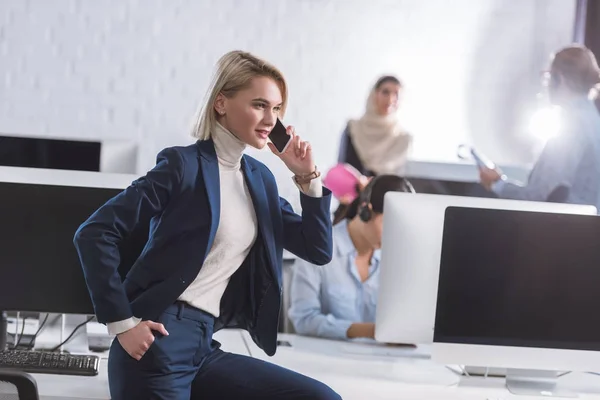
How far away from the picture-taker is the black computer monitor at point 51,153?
2338 mm

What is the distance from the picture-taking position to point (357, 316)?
2.57 metres

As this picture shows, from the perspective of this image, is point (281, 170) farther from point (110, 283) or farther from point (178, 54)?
point (110, 283)

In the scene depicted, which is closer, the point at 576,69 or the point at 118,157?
the point at 118,157

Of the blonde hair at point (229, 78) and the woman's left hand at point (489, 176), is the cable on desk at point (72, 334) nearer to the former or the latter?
the blonde hair at point (229, 78)

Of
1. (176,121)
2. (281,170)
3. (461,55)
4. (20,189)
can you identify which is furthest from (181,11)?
(20,189)

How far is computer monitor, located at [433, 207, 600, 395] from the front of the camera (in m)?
1.89

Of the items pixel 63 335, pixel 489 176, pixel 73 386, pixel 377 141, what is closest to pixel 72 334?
pixel 63 335

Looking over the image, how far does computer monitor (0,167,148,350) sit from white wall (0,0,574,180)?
312 cm

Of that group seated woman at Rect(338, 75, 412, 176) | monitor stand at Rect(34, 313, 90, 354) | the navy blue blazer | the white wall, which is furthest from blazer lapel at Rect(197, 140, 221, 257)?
the white wall

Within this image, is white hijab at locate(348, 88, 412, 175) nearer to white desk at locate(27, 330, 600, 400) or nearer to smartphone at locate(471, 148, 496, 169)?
smartphone at locate(471, 148, 496, 169)

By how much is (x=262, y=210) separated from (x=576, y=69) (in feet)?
7.12

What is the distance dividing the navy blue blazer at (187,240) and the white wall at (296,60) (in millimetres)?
3478

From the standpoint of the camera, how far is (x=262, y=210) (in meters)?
1.63

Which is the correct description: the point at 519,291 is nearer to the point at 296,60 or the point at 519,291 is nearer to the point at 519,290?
the point at 519,290
